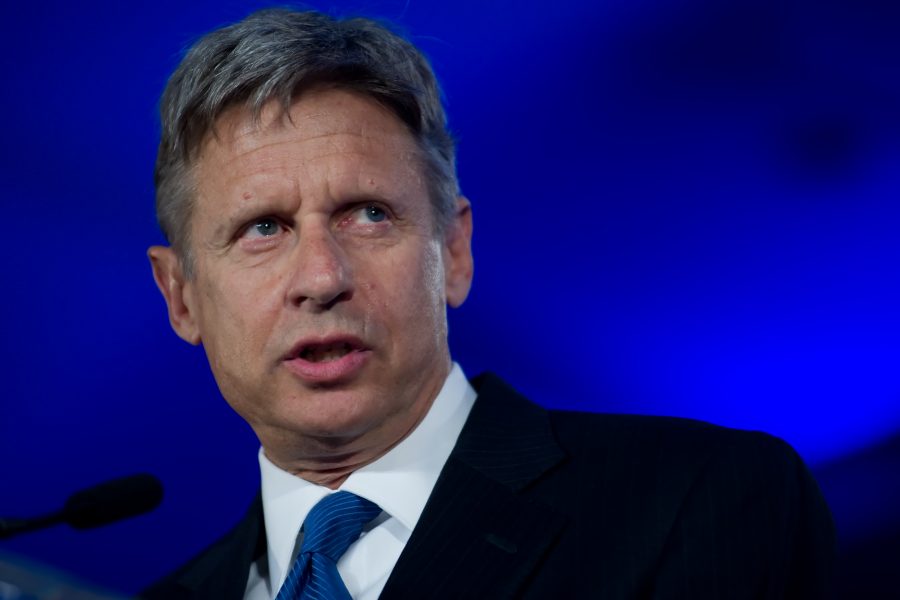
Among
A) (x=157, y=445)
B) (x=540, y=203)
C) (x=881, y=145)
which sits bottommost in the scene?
(x=157, y=445)

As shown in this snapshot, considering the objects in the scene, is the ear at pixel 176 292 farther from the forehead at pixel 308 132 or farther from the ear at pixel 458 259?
the ear at pixel 458 259

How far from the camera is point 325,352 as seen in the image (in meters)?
1.69

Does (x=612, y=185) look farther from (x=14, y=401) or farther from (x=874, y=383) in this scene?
(x=14, y=401)

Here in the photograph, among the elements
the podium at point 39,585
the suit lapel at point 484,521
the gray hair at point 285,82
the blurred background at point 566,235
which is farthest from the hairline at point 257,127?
the podium at point 39,585

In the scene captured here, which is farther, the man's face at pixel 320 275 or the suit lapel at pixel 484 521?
the man's face at pixel 320 275

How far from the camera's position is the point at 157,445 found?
98.2 inches

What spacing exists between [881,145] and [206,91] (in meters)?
1.24

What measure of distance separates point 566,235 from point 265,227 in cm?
80

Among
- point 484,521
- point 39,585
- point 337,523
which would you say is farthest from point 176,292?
point 39,585

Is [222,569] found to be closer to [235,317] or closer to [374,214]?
[235,317]

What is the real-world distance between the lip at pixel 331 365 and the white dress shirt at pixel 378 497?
0.19 meters

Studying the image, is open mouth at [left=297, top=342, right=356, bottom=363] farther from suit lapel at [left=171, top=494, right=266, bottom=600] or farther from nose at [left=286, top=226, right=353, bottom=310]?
suit lapel at [left=171, top=494, right=266, bottom=600]

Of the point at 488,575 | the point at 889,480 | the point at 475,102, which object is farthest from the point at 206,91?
the point at 889,480

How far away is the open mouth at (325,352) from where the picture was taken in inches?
66.3
